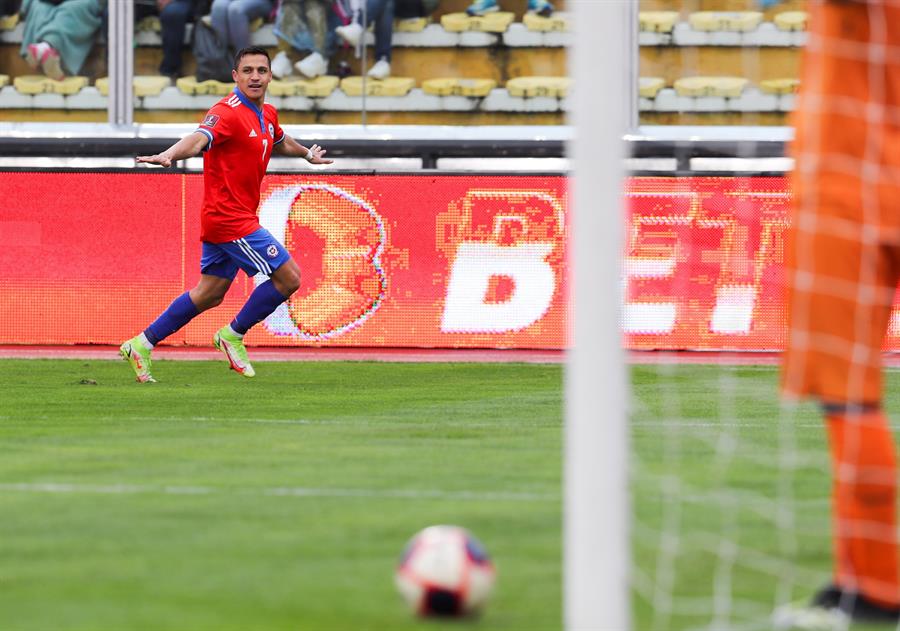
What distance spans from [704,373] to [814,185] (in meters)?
7.88

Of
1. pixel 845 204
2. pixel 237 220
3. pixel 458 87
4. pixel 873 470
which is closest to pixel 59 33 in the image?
pixel 458 87

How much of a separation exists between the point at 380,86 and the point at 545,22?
5.45 ft

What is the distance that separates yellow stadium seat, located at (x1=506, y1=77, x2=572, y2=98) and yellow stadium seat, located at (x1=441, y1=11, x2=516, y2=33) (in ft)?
1.73

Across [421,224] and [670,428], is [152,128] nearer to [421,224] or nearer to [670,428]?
[421,224]

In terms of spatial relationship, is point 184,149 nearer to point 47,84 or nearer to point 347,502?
point 347,502

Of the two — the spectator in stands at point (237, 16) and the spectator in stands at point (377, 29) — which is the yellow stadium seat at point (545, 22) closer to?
the spectator in stands at point (377, 29)

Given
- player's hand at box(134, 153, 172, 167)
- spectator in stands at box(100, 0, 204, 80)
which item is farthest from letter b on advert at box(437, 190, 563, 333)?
player's hand at box(134, 153, 172, 167)

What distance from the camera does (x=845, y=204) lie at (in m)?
3.63

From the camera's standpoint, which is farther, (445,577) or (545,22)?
(545,22)

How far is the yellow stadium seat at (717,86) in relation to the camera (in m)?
14.0

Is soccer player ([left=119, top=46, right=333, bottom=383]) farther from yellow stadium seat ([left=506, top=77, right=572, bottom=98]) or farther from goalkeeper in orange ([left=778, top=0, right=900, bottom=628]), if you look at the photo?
goalkeeper in orange ([left=778, top=0, right=900, bottom=628])

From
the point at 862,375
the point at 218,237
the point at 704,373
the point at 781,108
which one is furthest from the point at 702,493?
the point at 781,108

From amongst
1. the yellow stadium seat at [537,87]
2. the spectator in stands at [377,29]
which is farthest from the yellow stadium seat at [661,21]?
the spectator in stands at [377,29]

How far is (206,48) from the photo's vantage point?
14609 mm
